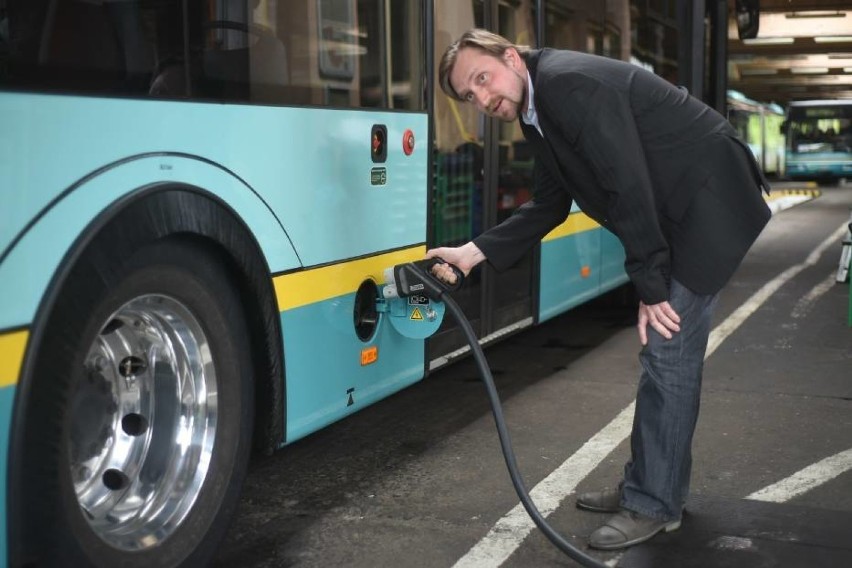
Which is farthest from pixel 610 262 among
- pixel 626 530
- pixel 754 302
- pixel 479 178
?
pixel 626 530

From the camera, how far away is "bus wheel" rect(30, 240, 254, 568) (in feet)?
10.2

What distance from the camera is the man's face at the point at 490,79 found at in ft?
11.6

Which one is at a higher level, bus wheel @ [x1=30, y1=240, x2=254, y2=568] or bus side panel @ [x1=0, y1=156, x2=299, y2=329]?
bus side panel @ [x1=0, y1=156, x2=299, y2=329]

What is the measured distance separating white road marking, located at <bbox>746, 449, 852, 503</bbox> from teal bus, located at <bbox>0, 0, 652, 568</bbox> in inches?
58.0

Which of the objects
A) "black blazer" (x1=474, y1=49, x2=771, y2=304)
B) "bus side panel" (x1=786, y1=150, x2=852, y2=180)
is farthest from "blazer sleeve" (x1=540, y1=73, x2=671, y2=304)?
"bus side panel" (x1=786, y1=150, x2=852, y2=180)

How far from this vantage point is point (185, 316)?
3297mm

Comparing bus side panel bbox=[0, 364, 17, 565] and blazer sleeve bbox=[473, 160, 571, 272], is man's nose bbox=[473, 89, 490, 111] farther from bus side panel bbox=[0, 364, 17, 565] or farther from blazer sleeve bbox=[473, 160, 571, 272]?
bus side panel bbox=[0, 364, 17, 565]

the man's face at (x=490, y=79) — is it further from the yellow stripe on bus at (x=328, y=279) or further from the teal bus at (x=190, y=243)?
the yellow stripe on bus at (x=328, y=279)

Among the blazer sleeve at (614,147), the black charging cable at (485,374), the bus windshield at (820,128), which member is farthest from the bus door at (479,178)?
the bus windshield at (820,128)

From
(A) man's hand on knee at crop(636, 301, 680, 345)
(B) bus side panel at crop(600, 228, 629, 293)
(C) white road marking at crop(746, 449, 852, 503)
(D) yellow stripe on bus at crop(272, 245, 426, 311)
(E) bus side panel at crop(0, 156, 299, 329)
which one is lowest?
(C) white road marking at crop(746, 449, 852, 503)

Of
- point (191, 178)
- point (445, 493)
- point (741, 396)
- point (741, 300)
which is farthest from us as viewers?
point (741, 300)

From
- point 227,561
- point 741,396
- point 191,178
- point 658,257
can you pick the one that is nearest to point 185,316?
point 191,178

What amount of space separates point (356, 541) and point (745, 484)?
164cm

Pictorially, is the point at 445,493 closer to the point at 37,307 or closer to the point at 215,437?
the point at 215,437
